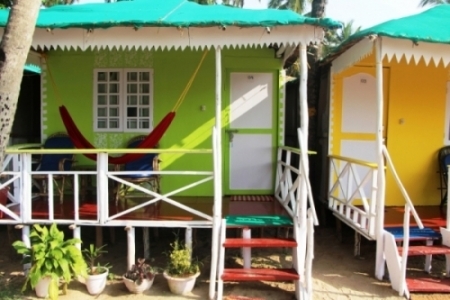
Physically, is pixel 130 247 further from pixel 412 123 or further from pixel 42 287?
pixel 412 123

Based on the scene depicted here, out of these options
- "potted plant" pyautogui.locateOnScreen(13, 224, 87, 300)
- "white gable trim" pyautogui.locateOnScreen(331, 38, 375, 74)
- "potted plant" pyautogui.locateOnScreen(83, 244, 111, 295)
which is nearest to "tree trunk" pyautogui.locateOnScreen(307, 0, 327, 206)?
"white gable trim" pyautogui.locateOnScreen(331, 38, 375, 74)

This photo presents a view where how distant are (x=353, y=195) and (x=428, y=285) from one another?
1.38 m

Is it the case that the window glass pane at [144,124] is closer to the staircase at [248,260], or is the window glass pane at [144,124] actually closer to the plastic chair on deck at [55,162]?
the plastic chair on deck at [55,162]

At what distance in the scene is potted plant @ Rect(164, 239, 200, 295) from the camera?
4312mm

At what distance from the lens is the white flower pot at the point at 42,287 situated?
4.20 metres

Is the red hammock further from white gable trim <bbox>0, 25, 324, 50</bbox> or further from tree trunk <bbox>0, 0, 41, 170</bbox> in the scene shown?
tree trunk <bbox>0, 0, 41, 170</bbox>

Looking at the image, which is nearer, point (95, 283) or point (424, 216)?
point (95, 283)

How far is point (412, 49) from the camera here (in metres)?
4.61

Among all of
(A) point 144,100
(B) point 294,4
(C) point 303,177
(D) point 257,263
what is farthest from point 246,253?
(B) point 294,4

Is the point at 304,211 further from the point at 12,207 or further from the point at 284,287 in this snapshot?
the point at 12,207

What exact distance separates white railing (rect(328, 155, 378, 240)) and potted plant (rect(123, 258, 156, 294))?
104 inches

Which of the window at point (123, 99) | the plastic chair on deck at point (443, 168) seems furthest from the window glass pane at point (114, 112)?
the plastic chair on deck at point (443, 168)

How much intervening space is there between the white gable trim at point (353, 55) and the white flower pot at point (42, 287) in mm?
4471

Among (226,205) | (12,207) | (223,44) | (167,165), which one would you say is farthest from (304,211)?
(12,207)
